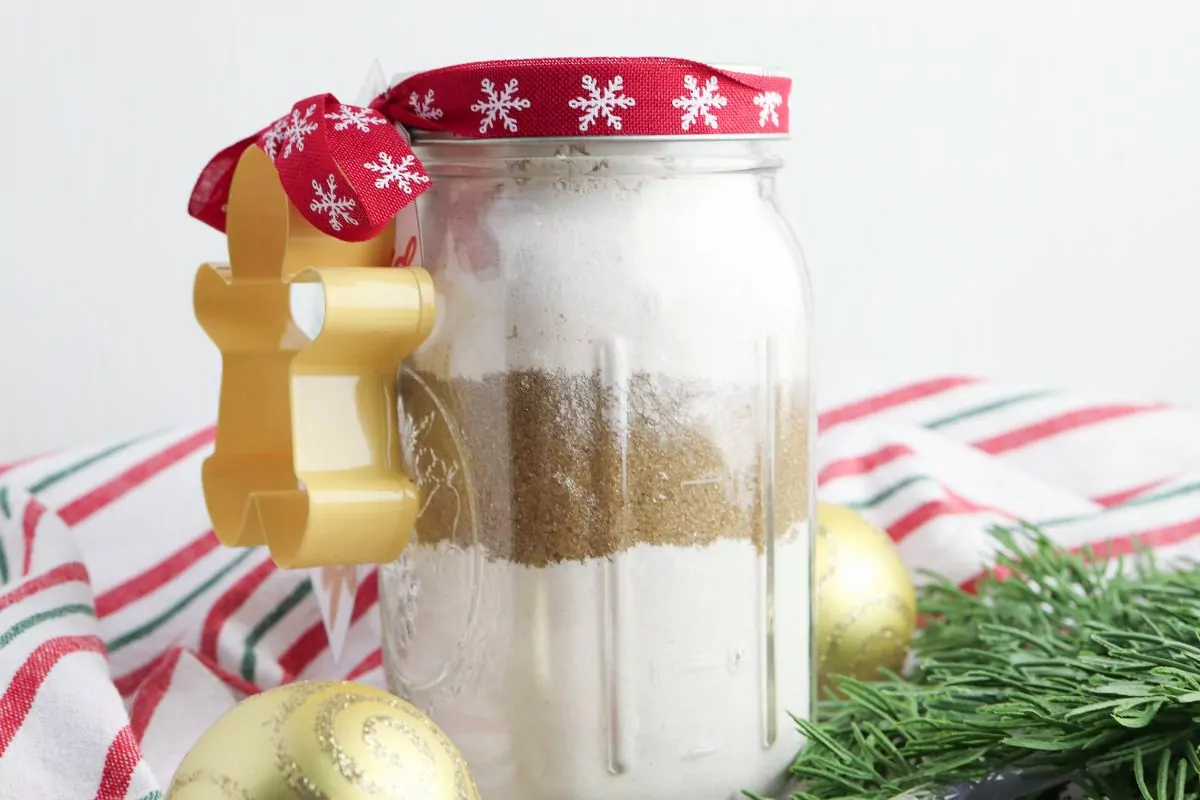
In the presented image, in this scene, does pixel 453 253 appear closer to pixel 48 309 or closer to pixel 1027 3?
pixel 48 309

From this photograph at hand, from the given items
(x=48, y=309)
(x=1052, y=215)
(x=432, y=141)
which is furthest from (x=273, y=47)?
(x=1052, y=215)

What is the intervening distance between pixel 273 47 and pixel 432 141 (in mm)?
441

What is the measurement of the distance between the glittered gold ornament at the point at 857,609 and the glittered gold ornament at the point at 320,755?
201 mm

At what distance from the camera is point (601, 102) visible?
437mm

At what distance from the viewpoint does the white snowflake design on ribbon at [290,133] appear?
18.0 inches

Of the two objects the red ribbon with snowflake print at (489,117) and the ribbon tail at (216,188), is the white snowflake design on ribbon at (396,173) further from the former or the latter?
the ribbon tail at (216,188)

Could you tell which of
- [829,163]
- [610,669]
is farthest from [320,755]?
[829,163]

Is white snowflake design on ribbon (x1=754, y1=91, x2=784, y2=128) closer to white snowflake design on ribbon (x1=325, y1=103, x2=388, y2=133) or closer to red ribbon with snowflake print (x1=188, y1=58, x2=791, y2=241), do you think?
red ribbon with snowflake print (x1=188, y1=58, x2=791, y2=241)

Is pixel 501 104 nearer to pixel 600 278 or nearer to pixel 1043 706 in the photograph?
pixel 600 278

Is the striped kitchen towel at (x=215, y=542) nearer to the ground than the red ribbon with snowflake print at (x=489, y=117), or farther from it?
nearer to the ground

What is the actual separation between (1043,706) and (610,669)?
0.47ft

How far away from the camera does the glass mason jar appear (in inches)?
17.7

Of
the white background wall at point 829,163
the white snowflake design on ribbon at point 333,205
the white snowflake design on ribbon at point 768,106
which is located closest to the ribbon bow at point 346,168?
the white snowflake design on ribbon at point 333,205

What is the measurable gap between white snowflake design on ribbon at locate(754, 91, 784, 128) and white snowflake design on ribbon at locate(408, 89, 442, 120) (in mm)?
109
